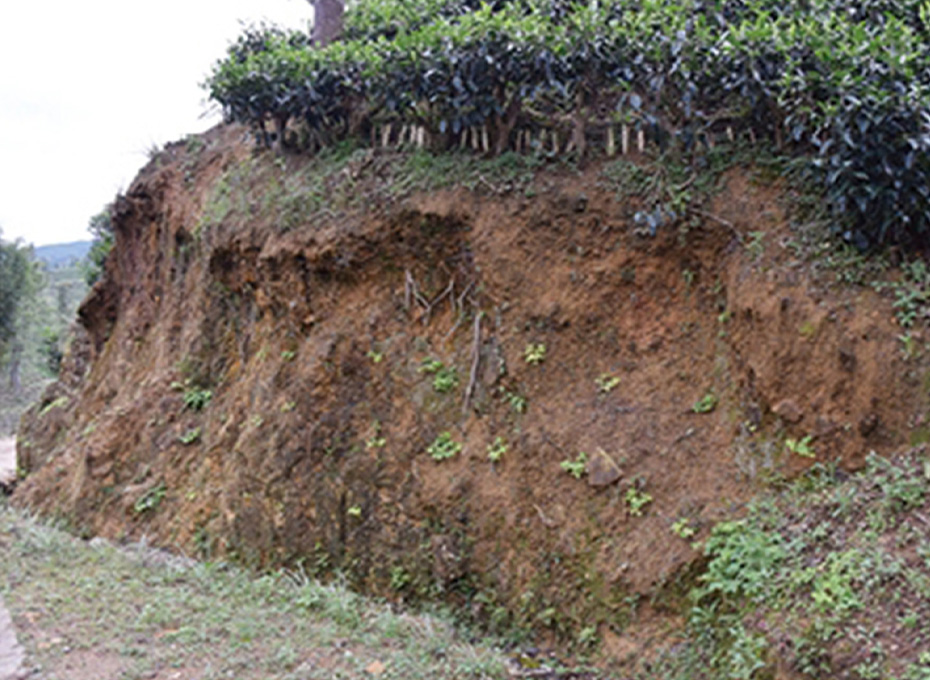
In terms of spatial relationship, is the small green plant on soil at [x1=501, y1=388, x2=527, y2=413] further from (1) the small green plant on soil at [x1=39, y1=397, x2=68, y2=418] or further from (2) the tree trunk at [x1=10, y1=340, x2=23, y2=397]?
(2) the tree trunk at [x1=10, y1=340, x2=23, y2=397]

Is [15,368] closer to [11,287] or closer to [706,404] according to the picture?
[11,287]

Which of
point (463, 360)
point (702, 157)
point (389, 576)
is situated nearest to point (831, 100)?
point (702, 157)

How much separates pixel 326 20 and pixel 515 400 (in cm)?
740

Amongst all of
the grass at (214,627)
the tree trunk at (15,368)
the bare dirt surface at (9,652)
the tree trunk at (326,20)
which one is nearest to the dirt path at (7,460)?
the grass at (214,627)

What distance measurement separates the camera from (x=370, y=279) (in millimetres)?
8180

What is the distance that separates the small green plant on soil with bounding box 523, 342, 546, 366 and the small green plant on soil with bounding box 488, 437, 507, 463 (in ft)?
2.47

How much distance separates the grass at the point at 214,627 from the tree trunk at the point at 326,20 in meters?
7.64

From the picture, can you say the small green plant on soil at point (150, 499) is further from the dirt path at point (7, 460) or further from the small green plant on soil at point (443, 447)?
the dirt path at point (7, 460)

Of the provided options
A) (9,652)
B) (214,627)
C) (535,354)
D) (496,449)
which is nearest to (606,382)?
(535,354)

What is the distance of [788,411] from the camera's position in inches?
220

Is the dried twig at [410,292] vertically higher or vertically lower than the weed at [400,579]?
higher

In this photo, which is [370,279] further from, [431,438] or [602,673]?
[602,673]

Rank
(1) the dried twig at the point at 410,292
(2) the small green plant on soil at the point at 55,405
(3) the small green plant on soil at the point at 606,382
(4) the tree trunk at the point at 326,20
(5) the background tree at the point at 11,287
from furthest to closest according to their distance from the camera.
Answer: (5) the background tree at the point at 11,287 → (2) the small green plant on soil at the point at 55,405 → (4) the tree trunk at the point at 326,20 → (1) the dried twig at the point at 410,292 → (3) the small green plant on soil at the point at 606,382

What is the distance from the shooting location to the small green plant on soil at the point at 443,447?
6.95 m
